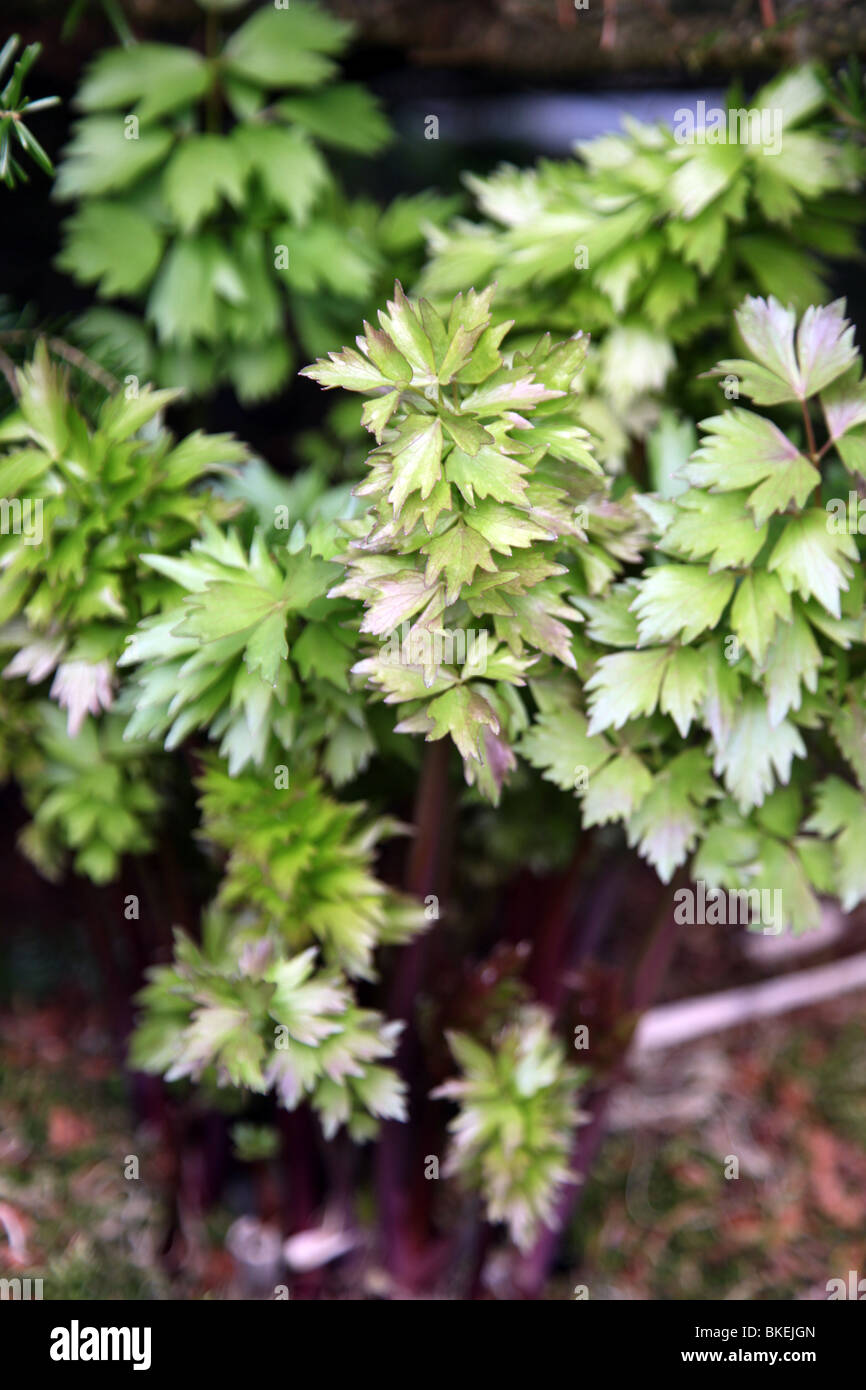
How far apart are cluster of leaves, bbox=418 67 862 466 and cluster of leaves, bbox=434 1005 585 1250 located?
2.53ft

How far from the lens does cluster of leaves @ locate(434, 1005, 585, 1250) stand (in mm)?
1225

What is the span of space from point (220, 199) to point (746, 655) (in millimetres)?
1035

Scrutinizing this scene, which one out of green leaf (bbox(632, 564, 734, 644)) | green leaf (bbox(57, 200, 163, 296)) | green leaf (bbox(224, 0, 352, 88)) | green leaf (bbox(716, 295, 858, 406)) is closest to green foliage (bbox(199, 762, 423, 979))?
green leaf (bbox(632, 564, 734, 644))

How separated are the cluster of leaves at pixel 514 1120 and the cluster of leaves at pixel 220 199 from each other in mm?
1017

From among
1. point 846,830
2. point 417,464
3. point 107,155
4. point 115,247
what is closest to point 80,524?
point 417,464

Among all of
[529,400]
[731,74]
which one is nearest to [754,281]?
[731,74]

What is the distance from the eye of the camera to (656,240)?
1.26m

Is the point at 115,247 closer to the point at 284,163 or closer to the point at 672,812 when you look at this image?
the point at 284,163

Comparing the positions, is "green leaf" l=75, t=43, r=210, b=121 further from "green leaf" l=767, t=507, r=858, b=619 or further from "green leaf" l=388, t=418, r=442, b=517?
"green leaf" l=767, t=507, r=858, b=619

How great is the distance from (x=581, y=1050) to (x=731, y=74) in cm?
156

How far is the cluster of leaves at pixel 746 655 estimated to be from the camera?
3.38 ft

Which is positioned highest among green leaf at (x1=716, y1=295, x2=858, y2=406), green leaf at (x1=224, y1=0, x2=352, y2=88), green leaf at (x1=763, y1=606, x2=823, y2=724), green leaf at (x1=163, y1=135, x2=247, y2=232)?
green leaf at (x1=224, y1=0, x2=352, y2=88)

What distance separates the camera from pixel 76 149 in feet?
4.73

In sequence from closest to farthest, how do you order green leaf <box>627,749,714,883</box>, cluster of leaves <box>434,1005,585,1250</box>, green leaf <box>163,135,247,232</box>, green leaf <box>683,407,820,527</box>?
green leaf <box>683,407,820,527</box>, green leaf <box>627,749,714,883</box>, cluster of leaves <box>434,1005,585,1250</box>, green leaf <box>163,135,247,232</box>
